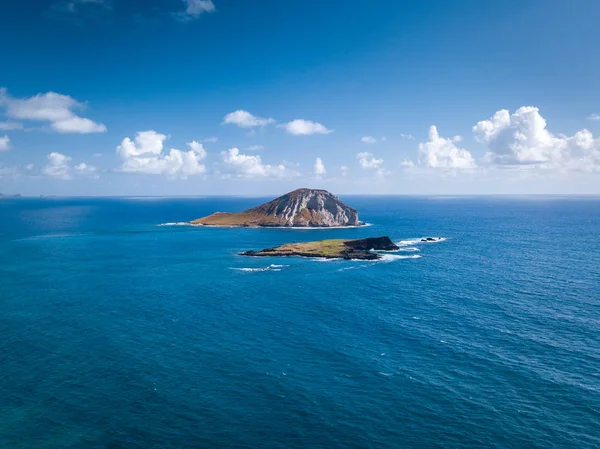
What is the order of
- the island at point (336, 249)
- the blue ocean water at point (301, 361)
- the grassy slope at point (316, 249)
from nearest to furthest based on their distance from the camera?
1. the blue ocean water at point (301, 361)
2. the island at point (336, 249)
3. the grassy slope at point (316, 249)

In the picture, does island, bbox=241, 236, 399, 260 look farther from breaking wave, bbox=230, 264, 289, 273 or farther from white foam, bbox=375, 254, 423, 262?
breaking wave, bbox=230, 264, 289, 273

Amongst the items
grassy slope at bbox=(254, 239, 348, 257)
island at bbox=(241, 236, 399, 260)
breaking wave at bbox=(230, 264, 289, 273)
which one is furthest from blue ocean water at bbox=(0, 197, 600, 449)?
grassy slope at bbox=(254, 239, 348, 257)

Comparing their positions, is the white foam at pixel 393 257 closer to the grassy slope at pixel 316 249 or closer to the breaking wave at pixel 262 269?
the grassy slope at pixel 316 249

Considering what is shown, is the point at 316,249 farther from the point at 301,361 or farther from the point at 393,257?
the point at 301,361

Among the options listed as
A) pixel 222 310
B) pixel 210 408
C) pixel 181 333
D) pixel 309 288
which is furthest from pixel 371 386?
pixel 309 288

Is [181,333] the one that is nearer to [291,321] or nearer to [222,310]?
[222,310]

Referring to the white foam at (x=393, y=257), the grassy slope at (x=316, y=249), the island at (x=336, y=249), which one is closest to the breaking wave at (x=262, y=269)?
the island at (x=336, y=249)

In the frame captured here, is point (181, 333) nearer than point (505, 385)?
No
